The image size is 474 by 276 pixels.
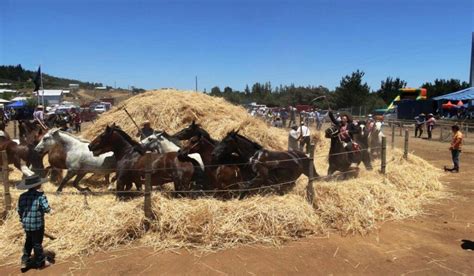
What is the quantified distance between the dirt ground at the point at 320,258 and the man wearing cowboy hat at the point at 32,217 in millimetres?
164

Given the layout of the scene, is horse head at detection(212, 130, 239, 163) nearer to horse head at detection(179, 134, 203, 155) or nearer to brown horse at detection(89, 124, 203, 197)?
brown horse at detection(89, 124, 203, 197)

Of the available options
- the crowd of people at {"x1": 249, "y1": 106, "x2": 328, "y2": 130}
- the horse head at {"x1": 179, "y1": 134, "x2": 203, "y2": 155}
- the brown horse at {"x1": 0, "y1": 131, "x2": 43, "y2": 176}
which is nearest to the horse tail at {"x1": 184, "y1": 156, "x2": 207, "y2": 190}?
the horse head at {"x1": 179, "y1": 134, "x2": 203, "y2": 155}

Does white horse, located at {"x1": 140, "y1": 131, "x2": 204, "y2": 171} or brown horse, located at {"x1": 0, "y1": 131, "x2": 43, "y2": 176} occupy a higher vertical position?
white horse, located at {"x1": 140, "y1": 131, "x2": 204, "y2": 171}

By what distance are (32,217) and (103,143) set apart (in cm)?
321

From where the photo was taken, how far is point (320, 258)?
5.50 metres

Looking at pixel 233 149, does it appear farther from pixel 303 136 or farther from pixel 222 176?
pixel 303 136

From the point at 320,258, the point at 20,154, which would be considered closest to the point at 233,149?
the point at 320,258

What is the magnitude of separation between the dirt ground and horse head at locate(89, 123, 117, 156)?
306 cm

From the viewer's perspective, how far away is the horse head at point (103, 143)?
8.14 metres

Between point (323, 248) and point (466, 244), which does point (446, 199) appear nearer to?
point (466, 244)

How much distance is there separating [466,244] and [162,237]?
454 centimetres

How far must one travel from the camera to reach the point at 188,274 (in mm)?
5023

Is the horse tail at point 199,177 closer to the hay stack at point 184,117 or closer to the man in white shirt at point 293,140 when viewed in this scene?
the hay stack at point 184,117

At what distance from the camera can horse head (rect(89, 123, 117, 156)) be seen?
8.14 m
